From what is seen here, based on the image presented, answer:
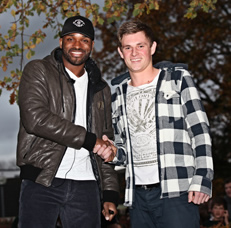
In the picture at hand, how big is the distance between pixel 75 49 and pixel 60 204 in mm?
1502

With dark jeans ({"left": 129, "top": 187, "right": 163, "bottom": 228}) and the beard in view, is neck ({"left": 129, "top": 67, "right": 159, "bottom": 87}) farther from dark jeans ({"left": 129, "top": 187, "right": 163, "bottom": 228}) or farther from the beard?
dark jeans ({"left": 129, "top": 187, "right": 163, "bottom": 228})

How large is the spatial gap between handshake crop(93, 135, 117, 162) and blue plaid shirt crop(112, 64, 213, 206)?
0.20 meters

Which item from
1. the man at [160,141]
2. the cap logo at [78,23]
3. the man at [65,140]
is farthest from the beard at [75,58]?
the man at [160,141]

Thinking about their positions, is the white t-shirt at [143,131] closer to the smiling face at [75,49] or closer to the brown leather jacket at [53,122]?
the brown leather jacket at [53,122]

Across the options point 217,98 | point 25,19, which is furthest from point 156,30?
point 25,19

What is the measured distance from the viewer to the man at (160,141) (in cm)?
378

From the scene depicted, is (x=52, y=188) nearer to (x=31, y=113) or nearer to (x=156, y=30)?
(x=31, y=113)

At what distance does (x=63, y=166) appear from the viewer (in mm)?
4227

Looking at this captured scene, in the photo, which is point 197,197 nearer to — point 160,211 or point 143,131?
point 160,211

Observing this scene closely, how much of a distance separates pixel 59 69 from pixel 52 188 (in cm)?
118

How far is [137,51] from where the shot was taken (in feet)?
13.8

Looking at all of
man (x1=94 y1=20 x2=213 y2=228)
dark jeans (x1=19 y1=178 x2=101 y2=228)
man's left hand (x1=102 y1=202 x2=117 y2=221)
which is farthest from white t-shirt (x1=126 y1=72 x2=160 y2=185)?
man's left hand (x1=102 y1=202 x2=117 y2=221)

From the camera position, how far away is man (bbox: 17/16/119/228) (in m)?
4.07

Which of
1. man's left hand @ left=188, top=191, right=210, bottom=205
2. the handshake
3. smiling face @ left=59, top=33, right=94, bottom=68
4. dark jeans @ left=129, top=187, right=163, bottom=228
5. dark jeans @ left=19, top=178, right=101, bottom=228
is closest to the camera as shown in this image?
man's left hand @ left=188, top=191, right=210, bottom=205
